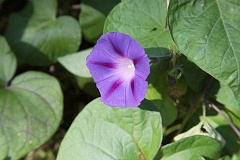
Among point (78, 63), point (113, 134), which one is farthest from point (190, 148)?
point (78, 63)

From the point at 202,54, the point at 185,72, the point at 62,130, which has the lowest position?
the point at 62,130

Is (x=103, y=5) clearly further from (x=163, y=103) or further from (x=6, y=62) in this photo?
(x=163, y=103)

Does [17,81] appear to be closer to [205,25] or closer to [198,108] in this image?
[198,108]

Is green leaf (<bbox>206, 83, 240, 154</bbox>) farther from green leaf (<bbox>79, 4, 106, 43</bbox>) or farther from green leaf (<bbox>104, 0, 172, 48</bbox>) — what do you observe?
green leaf (<bbox>79, 4, 106, 43</bbox>)

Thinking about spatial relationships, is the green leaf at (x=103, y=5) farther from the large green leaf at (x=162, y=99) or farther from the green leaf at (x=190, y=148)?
the green leaf at (x=190, y=148)

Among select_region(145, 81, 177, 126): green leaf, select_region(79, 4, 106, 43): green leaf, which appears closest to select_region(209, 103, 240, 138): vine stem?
select_region(145, 81, 177, 126): green leaf

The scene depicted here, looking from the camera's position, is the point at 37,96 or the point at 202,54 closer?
the point at 202,54

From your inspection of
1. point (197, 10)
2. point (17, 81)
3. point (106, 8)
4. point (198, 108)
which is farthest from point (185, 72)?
point (17, 81)
